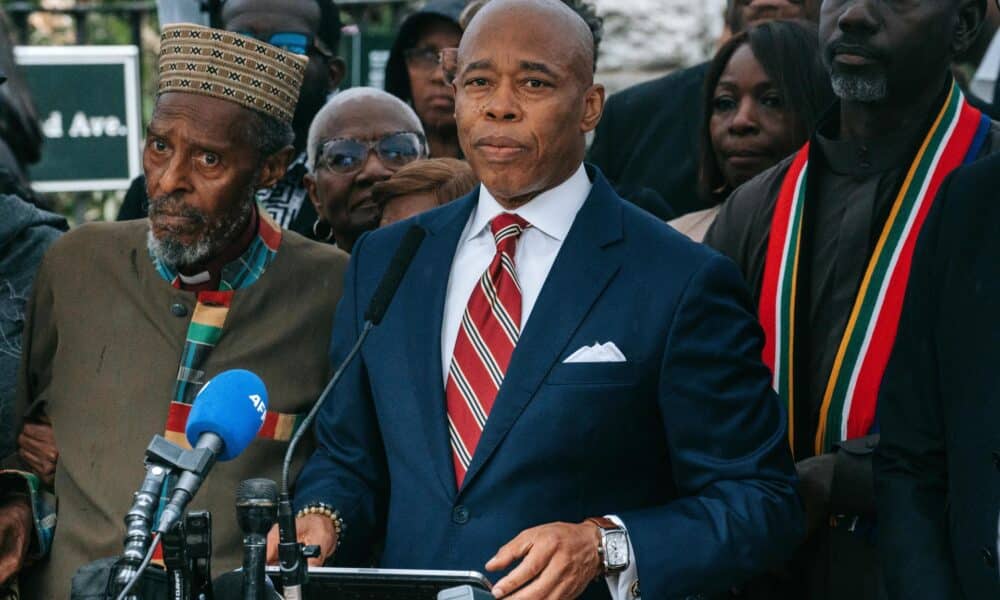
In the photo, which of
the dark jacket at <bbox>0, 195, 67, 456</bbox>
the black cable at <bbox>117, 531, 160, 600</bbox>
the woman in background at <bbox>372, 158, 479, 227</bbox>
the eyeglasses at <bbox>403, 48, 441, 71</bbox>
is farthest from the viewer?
the eyeglasses at <bbox>403, 48, 441, 71</bbox>

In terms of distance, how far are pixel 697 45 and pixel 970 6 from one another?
14.3 feet

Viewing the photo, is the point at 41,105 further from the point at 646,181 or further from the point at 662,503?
the point at 662,503

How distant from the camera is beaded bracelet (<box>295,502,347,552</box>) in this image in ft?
13.6

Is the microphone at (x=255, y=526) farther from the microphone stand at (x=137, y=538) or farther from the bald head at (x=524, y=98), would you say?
the bald head at (x=524, y=98)

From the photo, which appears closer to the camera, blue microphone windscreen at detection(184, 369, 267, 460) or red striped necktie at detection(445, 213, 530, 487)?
blue microphone windscreen at detection(184, 369, 267, 460)

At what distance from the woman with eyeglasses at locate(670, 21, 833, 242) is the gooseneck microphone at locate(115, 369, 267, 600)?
9.19 feet

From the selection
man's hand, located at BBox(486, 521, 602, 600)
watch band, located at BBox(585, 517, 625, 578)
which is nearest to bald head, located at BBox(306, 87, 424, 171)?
watch band, located at BBox(585, 517, 625, 578)

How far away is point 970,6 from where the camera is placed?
521 centimetres

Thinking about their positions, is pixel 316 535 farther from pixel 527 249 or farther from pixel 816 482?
pixel 816 482

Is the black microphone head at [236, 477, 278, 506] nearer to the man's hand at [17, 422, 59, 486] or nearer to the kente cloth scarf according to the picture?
the kente cloth scarf

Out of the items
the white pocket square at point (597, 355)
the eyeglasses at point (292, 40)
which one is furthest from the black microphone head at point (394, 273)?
the eyeglasses at point (292, 40)

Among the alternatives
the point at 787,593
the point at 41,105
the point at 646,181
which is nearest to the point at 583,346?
the point at 787,593

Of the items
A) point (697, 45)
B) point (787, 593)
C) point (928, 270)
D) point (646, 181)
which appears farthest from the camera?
point (697, 45)

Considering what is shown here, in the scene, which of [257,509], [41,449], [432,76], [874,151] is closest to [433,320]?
[257,509]
